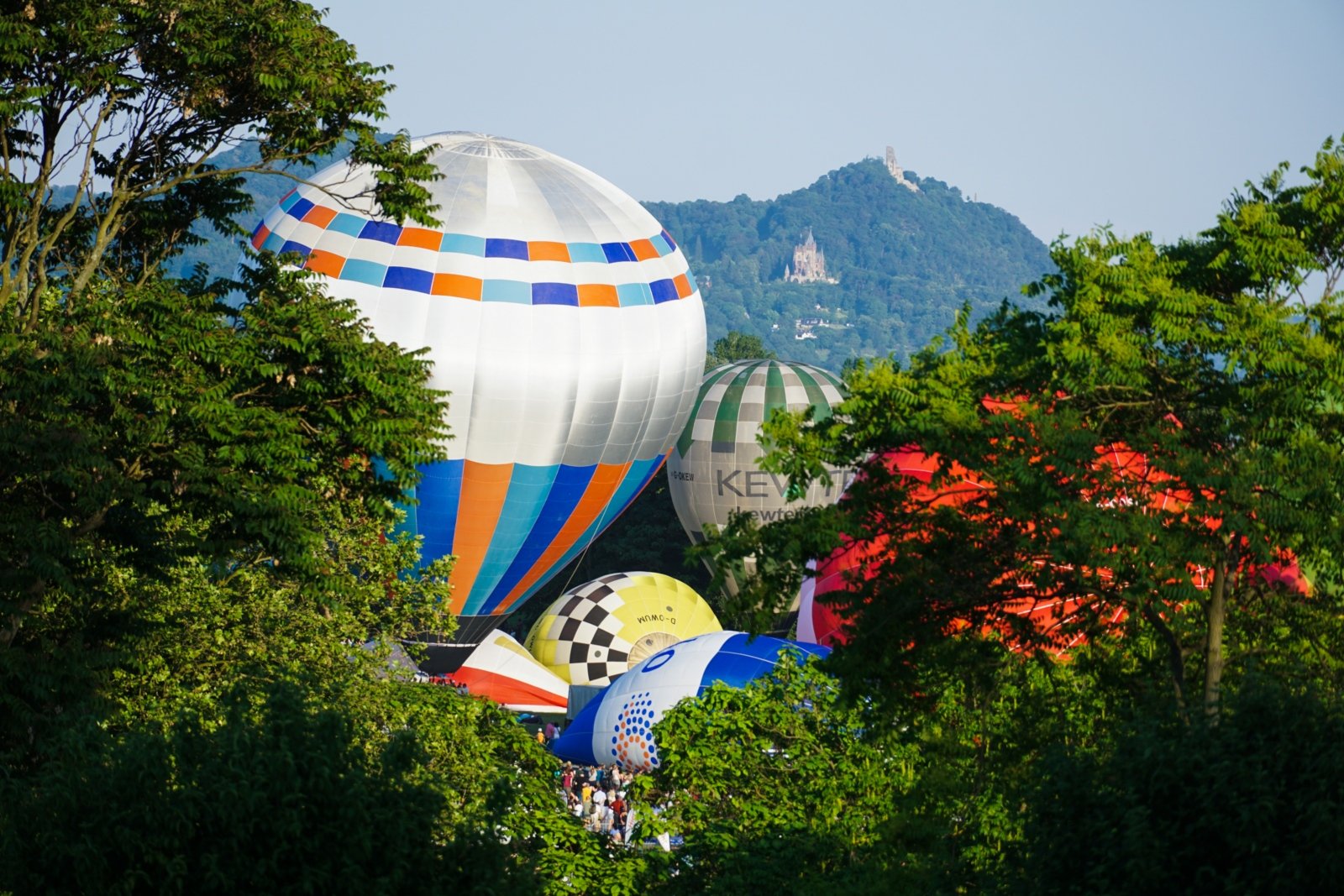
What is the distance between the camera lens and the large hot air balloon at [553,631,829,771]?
3538 centimetres

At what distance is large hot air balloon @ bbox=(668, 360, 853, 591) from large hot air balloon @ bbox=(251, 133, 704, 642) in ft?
43.6

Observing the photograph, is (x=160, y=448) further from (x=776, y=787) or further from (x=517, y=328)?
(x=517, y=328)

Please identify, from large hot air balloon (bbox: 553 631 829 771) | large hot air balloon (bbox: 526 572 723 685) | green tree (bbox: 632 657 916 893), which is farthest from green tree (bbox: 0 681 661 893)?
large hot air balloon (bbox: 526 572 723 685)

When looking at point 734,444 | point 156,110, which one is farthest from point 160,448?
point 734,444

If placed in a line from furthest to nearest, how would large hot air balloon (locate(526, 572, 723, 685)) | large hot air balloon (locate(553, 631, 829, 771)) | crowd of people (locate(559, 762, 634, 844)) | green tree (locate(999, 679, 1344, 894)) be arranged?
large hot air balloon (locate(526, 572, 723, 685)) → large hot air balloon (locate(553, 631, 829, 771)) → crowd of people (locate(559, 762, 634, 844)) → green tree (locate(999, 679, 1344, 894))

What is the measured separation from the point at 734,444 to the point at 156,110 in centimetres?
4323

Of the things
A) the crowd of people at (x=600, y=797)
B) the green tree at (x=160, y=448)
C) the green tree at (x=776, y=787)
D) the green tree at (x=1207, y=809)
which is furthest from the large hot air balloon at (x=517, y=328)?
the green tree at (x=1207, y=809)

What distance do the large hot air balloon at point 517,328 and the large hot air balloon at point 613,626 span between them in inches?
99.0

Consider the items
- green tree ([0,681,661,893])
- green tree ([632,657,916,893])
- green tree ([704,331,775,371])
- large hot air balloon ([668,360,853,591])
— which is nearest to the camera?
green tree ([0,681,661,893])

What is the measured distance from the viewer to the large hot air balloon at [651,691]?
116ft

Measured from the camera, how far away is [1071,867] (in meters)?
11.5

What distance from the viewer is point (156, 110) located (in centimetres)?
1972

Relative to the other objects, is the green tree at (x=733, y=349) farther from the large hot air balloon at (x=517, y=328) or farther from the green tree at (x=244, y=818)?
the green tree at (x=244, y=818)

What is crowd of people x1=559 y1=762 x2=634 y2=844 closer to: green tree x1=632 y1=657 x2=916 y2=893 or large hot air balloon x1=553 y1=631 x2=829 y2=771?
large hot air balloon x1=553 y1=631 x2=829 y2=771
